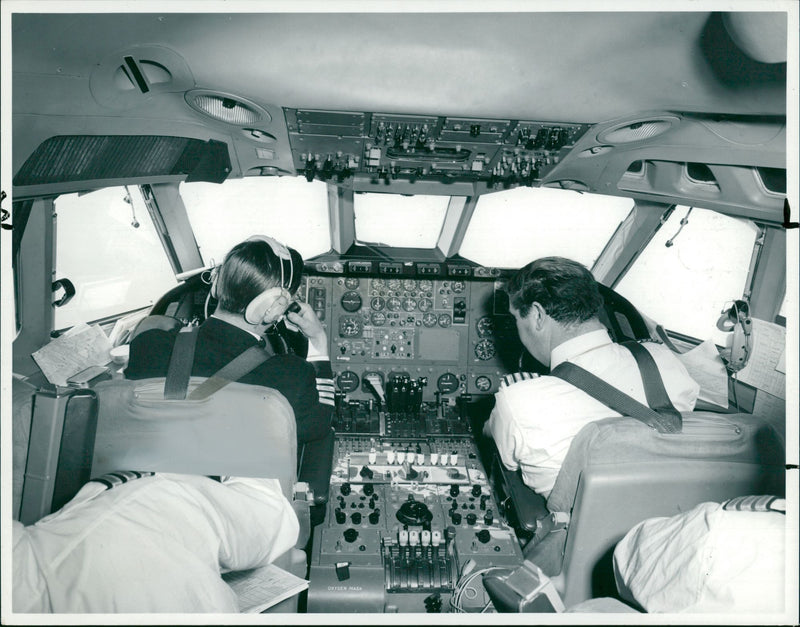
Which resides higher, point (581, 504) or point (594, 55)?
point (594, 55)

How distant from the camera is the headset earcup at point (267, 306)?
5.33 feet

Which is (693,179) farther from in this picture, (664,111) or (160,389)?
(160,389)

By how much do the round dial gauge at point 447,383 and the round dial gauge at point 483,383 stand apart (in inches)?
5.0

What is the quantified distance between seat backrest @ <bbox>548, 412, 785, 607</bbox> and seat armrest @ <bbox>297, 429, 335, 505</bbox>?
0.77m

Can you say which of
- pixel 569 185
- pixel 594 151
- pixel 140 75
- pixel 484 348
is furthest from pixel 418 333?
pixel 140 75

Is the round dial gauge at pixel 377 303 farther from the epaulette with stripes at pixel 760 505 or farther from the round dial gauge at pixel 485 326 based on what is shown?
the epaulette with stripes at pixel 760 505

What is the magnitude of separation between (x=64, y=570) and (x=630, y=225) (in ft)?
10.2

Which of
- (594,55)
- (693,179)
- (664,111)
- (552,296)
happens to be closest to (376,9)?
(594,55)

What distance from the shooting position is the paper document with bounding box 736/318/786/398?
190 centimetres

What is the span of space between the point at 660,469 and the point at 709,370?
1.33 metres

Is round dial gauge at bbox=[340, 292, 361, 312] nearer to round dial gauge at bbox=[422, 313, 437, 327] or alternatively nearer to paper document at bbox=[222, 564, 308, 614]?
round dial gauge at bbox=[422, 313, 437, 327]

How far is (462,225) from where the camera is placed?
9.82 ft

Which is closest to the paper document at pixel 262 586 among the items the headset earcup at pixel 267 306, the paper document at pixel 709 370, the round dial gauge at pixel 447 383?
the headset earcup at pixel 267 306

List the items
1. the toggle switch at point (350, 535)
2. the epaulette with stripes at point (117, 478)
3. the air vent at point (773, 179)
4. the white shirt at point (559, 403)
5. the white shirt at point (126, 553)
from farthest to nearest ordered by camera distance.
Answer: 1. the air vent at point (773, 179)
2. the toggle switch at point (350, 535)
3. the white shirt at point (559, 403)
4. the epaulette with stripes at point (117, 478)
5. the white shirt at point (126, 553)
